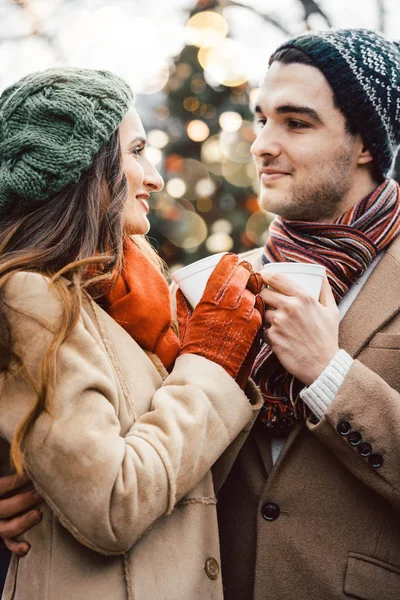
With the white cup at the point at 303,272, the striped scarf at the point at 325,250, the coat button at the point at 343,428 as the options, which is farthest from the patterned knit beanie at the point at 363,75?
the coat button at the point at 343,428

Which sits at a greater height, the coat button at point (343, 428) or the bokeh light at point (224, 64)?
the coat button at point (343, 428)

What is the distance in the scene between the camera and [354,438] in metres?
1.82

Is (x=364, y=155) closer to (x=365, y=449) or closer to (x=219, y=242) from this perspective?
(x=365, y=449)

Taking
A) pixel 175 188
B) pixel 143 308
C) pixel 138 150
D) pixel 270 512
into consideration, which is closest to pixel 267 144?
pixel 138 150

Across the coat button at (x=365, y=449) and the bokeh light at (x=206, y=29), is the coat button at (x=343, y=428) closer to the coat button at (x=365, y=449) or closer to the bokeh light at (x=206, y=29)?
the coat button at (x=365, y=449)

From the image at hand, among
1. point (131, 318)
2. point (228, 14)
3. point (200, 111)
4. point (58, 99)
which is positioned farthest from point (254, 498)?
point (228, 14)

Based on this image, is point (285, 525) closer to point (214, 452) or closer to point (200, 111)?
point (214, 452)

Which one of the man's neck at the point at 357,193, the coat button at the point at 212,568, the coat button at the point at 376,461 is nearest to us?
the coat button at the point at 212,568

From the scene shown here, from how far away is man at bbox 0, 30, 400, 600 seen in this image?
1850 mm

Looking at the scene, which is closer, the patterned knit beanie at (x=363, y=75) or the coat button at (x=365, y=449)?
the coat button at (x=365, y=449)

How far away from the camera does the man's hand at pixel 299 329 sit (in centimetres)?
191

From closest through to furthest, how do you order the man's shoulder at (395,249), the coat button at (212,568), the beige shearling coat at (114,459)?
1. the beige shearling coat at (114,459)
2. the coat button at (212,568)
3. the man's shoulder at (395,249)

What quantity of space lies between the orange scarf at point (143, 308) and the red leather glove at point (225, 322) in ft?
0.39

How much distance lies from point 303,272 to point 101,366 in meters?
0.77
